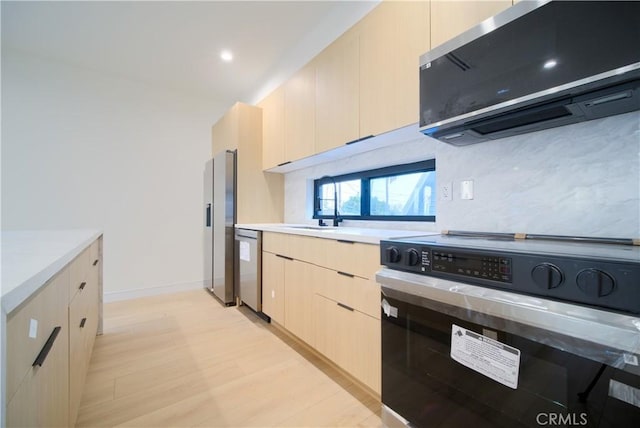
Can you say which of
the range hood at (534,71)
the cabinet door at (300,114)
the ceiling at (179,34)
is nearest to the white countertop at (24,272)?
the range hood at (534,71)

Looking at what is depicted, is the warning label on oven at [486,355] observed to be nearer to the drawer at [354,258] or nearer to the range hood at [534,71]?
the drawer at [354,258]

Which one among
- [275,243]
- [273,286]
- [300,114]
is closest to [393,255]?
[275,243]

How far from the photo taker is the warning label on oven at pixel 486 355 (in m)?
0.77

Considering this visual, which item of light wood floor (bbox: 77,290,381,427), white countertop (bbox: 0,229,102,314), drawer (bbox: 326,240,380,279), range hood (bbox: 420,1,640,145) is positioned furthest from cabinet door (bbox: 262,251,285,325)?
range hood (bbox: 420,1,640,145)

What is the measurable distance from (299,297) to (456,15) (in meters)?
1.83

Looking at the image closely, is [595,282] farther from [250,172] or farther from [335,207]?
[250,172]

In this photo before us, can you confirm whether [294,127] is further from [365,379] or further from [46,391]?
[46,391]

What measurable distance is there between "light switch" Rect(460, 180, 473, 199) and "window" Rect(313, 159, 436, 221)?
0.28 m

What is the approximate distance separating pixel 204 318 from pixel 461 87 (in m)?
2.76

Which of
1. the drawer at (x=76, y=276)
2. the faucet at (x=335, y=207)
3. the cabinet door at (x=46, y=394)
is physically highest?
the faucet at (x=335, y=207)

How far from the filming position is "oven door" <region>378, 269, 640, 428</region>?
623mm

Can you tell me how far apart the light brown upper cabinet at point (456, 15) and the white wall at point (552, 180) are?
554 mm

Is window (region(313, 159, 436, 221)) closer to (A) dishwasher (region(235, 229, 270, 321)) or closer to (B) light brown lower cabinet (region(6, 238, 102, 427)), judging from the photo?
(A) dishwasher (region(235, 229, 270, 321))

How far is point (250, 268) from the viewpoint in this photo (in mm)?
2602
